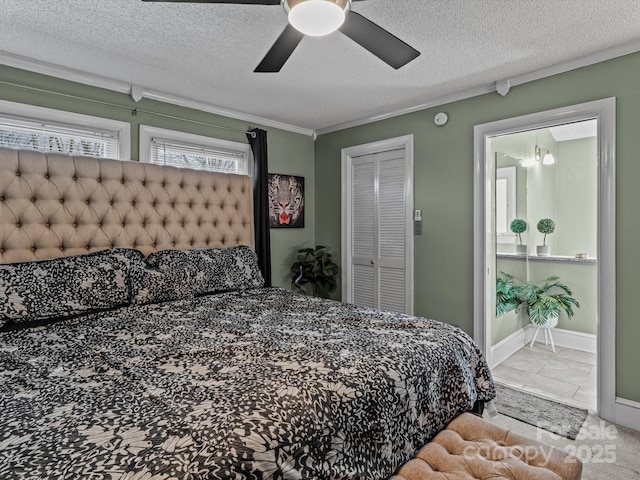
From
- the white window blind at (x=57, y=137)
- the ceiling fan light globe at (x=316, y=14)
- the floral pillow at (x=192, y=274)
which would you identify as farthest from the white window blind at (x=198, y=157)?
the ceiling fan light globe at (x=316, y=14)

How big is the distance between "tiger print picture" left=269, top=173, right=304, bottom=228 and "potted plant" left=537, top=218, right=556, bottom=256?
270 centimetres

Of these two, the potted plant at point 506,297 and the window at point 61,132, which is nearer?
the window at point 61,132

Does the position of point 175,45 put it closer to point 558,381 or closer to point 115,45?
point 115,45

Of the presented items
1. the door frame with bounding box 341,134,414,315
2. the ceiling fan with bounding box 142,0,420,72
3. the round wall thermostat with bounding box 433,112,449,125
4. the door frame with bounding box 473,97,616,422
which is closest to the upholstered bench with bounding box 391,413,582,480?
the door frame with bounding box 473,97,616,422

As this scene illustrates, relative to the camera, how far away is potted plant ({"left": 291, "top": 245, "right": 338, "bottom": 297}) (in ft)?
12.8

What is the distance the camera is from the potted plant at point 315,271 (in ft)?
12.8

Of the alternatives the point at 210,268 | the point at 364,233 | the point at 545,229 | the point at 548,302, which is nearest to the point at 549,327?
the point at 548,302

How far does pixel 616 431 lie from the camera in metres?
2.27

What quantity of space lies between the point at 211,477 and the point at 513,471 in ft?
3.09

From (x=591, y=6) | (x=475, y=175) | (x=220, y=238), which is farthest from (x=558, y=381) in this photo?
(x=220, y=238)

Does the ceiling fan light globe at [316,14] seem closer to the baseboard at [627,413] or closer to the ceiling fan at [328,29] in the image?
the ceiling fan at [328,29]

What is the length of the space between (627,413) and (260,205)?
314 cm

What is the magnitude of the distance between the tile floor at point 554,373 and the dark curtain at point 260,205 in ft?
7.53

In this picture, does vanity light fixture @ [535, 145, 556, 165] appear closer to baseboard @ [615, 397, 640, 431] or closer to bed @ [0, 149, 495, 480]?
baseboard @ [615, 397, 640, 431]
